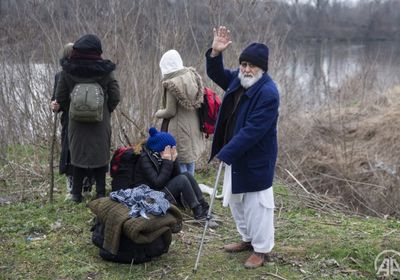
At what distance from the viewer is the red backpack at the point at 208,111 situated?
5556mm

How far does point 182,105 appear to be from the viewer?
5.38 meters

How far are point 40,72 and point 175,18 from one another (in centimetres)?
222

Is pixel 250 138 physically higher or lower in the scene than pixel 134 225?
higher

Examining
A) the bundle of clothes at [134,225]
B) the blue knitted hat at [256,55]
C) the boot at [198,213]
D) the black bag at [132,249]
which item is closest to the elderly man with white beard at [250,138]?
the blue knitted hat at [256,55]

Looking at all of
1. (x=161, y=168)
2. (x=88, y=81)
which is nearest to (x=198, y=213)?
(x=161, y=168)

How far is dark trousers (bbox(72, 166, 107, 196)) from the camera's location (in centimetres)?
535

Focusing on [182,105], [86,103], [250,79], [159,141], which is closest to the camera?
[250,79]

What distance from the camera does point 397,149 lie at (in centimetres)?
1042

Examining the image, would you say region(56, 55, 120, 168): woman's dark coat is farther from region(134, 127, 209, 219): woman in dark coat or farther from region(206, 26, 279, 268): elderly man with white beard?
region(206, 26, 279, 268): elderly man with white beard

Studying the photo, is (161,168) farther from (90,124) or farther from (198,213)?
(90,124)

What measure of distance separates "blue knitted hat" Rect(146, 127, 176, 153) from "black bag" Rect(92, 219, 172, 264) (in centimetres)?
104

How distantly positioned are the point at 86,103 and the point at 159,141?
0.77m

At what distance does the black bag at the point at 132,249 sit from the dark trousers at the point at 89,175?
1.20m

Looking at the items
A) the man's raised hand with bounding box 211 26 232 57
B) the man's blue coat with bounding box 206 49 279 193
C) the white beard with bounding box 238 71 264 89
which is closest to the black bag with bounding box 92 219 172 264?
the man's blue coat with bounding box 206 49 279 193
